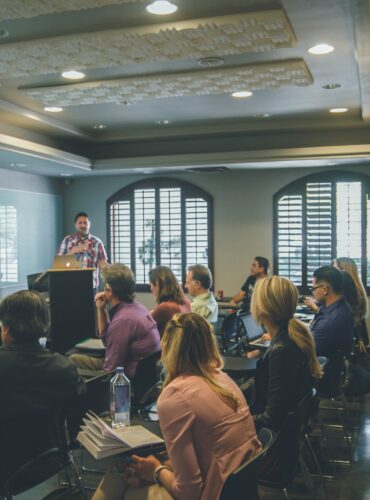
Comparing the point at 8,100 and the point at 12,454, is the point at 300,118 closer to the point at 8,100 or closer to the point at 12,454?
the point at 8,100

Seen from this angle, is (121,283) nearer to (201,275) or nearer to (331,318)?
(201,275)

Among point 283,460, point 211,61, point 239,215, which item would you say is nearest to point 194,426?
point 283,460

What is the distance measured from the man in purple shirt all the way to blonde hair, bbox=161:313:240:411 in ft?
4.94

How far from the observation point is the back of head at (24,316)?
2.57m

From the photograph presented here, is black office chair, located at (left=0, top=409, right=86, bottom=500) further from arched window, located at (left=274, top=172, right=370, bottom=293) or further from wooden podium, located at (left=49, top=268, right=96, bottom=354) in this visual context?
arched window, located at (left=274, top=172, right=370, bottom=293)

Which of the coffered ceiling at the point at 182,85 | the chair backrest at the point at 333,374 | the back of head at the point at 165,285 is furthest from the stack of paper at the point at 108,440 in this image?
the back of head at the point at 165,285

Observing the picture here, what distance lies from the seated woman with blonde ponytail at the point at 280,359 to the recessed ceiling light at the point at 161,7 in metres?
1.72

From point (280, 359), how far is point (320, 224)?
18.6 feet

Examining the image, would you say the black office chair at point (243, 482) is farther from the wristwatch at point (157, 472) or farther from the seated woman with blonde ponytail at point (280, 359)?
the seated woman with blonde ponytail at point (280, 359)

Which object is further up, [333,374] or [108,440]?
[108,440]

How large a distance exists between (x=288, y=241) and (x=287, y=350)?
18.5 feet

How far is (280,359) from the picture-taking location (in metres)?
2.78

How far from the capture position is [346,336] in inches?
164

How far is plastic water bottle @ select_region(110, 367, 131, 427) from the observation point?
2477 millimetres
